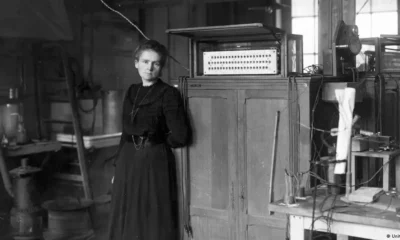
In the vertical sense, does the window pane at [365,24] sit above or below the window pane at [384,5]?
below

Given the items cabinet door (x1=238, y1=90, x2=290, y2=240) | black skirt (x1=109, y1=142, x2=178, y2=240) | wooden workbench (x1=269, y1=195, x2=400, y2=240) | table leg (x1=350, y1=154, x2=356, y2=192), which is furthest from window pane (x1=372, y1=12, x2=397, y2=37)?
wooden workbench (x1=269, y1=195, x2=400, y2=240)

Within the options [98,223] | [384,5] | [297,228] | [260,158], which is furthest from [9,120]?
[384,5]

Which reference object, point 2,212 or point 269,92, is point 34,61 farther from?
point 269,92

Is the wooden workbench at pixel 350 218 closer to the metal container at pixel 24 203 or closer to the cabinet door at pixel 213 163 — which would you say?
the cabinet door at pixel 213 163

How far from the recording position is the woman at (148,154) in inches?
139

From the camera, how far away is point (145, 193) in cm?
362

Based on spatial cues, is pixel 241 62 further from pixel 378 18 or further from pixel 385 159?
Answer: pixel 378 18

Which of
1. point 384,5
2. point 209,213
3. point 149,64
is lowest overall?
point 209,213

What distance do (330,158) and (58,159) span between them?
4.07 meters

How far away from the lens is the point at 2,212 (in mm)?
5383

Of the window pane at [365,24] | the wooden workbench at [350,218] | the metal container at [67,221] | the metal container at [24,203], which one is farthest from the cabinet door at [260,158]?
the window pane at [365,24]

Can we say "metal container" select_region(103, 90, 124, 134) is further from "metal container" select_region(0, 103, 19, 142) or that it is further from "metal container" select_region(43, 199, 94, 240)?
"metal container" select_region(43, 199, 94, 240)

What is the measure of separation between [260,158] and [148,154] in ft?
2.57

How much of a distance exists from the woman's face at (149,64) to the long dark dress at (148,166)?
0.08 m
